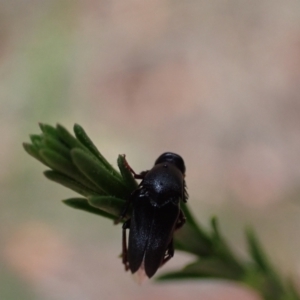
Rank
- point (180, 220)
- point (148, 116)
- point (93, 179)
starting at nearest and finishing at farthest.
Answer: point (93, 179)
point (180, 220)
point (148, 116)

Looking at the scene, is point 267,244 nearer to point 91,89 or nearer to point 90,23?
point 91,89

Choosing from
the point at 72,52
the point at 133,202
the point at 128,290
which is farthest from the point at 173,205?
the point at 72,52

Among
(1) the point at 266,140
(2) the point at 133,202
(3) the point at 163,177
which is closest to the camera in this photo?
(2) the point at 133,202

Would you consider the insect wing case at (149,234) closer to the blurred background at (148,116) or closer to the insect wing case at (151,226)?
the insect wing case at (151,226)

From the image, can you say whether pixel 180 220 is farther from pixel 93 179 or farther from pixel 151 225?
pixel 93 179

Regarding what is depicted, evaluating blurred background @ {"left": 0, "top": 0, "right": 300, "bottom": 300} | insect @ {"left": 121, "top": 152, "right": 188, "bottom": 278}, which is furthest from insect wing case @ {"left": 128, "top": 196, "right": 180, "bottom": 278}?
blurred background @ {"left": 0, "top": 0, "right": 300, "bottom": 300}

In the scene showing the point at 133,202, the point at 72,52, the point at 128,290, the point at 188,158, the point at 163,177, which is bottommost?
the point at 133,202

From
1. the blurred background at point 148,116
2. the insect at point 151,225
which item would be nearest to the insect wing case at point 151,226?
the insect at point 151,225

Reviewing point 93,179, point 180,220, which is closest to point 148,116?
point 180,220
